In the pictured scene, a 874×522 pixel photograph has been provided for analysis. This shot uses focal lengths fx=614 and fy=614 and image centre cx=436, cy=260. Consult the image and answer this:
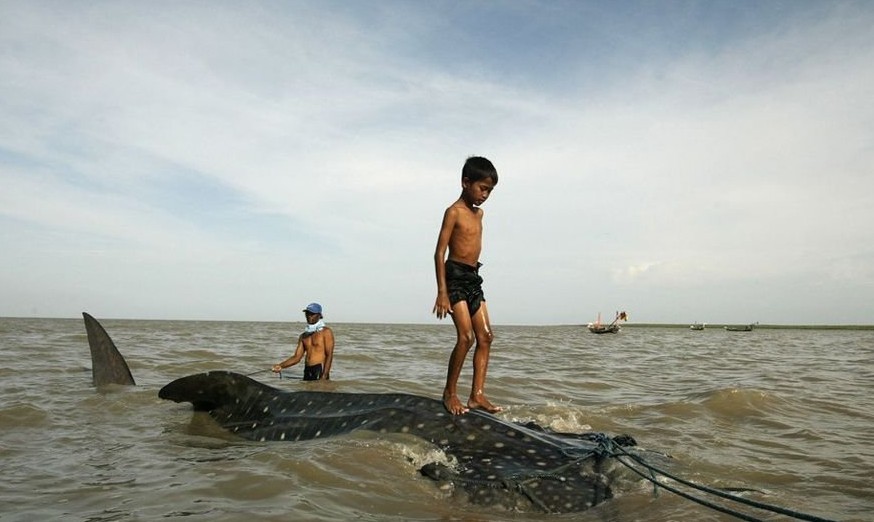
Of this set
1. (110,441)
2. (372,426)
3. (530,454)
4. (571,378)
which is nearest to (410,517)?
(530,454)

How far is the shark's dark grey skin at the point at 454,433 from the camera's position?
13.9 feet

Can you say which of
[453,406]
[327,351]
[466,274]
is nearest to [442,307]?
[466,274]

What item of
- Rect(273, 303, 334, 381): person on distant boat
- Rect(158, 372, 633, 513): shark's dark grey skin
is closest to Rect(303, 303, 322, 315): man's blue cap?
Rect(273, 303, 334, 381): person on distant boat

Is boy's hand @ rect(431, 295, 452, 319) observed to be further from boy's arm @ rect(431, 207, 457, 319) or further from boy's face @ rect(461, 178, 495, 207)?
boy's face @ rect(461, 178, 495, 207)

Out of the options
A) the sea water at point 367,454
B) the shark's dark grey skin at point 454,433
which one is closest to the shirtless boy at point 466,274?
the shark's dark grey skin at point 454,433

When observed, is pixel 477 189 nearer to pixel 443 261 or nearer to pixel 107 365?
pixel 443 261

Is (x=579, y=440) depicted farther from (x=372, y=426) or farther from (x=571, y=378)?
(x=571, y=378)

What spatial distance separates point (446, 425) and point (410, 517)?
133 cm

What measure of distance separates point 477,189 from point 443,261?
73 cm

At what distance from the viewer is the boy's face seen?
553cm

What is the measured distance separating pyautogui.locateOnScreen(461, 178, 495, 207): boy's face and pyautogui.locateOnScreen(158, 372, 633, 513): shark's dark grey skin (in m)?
1.90

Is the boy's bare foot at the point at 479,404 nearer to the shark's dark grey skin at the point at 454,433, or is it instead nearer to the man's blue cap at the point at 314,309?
the shark's dark grey skin at the point at 454,433

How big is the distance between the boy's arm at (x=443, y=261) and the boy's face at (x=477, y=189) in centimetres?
20

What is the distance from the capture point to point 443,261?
5645 mm
